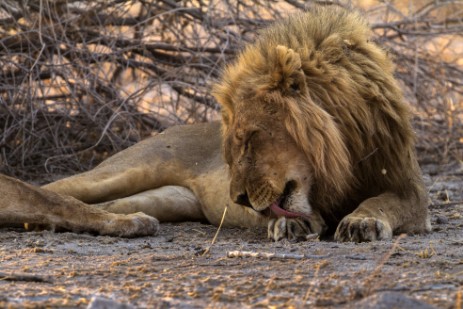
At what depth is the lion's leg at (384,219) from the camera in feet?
11.6

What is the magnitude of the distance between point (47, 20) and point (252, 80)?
8.83ft

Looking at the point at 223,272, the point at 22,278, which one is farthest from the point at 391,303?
the point at 22,278

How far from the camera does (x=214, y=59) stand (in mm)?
6164

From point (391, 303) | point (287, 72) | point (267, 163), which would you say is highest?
point (287, 72)

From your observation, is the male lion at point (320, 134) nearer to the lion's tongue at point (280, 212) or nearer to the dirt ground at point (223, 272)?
the lion's tongue at point (280, 212)

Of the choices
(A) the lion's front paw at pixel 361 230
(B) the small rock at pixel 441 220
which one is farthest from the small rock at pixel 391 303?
(B) the small rock at pixel 441 220

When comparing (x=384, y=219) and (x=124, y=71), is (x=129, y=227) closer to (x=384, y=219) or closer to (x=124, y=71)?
(x=384, y=219)

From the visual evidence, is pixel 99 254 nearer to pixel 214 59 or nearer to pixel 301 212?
pixel 301 212

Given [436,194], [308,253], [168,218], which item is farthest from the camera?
[436,194]

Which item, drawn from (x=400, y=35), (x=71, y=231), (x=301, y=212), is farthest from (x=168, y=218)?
(x=400, y=35)

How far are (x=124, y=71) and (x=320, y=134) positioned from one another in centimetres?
285

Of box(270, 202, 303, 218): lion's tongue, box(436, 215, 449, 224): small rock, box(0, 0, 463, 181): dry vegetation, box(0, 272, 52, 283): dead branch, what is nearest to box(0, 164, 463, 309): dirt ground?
box(0, 272, 52, 283): dead branch

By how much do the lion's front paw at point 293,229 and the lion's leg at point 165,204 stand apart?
107cm

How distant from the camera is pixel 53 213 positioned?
3975mm
